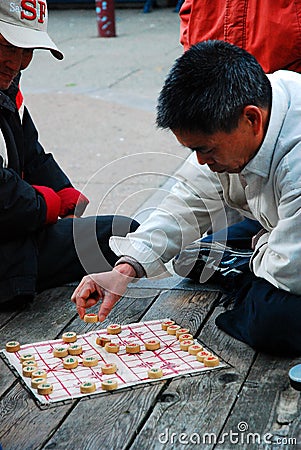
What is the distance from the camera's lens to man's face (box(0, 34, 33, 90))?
2.75 m

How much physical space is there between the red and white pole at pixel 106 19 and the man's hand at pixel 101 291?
25.7 ft

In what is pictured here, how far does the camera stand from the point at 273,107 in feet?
7.70

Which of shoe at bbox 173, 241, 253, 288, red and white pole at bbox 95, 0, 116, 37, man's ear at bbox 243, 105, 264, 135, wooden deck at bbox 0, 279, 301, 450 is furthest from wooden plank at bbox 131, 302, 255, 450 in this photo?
red and white pole at bbox 95, 0, 116, 37

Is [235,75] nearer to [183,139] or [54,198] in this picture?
[183,139]

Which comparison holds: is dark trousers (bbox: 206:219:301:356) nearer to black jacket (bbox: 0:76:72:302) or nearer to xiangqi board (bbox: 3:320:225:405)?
xiangqi board (bbox: 3:320:225:405)

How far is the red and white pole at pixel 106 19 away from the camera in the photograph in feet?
32.5

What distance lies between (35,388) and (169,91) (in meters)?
0.89

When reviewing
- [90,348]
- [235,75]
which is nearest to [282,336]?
[90,348]

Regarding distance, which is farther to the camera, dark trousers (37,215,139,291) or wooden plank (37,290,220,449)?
dark trousers (37,215,139,291)

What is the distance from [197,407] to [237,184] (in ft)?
2.53

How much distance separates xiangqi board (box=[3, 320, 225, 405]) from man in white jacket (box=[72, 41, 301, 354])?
141 mm

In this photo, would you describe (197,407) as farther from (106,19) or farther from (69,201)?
(106,19)

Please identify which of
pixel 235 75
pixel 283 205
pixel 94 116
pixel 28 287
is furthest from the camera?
pixel 94 116

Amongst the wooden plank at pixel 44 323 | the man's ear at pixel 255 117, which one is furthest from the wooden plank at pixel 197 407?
the man's ear at pixel 255 117
